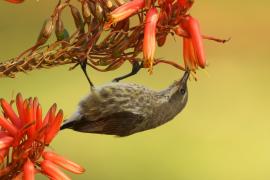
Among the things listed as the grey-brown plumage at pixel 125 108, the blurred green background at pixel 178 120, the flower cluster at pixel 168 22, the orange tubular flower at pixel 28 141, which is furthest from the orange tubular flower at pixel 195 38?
the blurred green background at pixel 178 120

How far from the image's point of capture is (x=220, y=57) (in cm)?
1122

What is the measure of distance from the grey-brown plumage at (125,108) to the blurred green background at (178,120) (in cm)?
430

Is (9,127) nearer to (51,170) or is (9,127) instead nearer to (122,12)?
(51,170)

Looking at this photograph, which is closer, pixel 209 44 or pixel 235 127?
pixel 235 127

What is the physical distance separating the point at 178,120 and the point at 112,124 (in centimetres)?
642

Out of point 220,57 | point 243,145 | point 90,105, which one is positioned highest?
point 90,105

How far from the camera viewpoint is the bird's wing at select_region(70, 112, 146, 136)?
155 inches

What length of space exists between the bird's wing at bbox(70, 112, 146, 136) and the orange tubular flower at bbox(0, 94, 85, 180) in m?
1.06

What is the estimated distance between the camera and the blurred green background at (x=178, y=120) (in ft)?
31.2

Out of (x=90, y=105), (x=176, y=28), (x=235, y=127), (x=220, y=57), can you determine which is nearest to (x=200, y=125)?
(x=235, y=127)

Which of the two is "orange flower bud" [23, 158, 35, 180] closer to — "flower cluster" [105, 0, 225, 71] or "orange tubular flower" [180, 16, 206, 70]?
"flower cluster" [105, 0, 225, 71]

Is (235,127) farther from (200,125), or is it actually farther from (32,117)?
(32,117)

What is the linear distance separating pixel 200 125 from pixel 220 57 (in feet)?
3.54

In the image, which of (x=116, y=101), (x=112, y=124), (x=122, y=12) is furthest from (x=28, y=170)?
(x=116, y=101)
